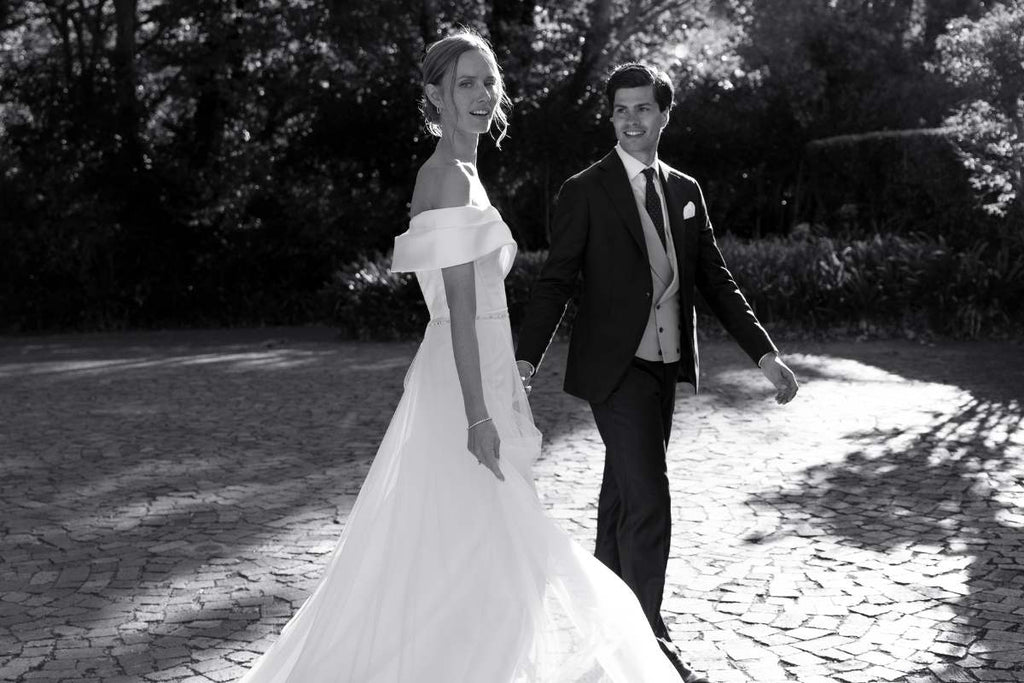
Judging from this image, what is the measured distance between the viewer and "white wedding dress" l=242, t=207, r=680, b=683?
296 cm

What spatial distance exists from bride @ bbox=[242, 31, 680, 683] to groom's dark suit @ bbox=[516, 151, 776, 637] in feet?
1.57

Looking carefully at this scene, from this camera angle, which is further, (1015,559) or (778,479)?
(778,479)

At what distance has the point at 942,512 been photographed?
576 cm

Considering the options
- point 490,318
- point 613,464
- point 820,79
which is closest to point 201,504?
point 613,464

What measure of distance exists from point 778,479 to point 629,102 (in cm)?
356

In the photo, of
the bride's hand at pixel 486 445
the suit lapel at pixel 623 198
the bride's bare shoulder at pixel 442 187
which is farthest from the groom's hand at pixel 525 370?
the bride's bare shoulder at pixel 442 187

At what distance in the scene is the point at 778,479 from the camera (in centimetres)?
659

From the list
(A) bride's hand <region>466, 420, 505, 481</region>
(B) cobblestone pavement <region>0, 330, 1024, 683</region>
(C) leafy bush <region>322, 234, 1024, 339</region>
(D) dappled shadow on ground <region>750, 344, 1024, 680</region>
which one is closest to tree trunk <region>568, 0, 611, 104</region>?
(C) leafy bush <region>322, 234, 1024, 339</region>

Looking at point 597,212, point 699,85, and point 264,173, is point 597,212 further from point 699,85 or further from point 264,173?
point 699,85

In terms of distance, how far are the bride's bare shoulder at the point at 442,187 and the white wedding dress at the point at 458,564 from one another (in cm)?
3

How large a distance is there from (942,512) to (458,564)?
3.59 metres

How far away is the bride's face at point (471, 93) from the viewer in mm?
2973

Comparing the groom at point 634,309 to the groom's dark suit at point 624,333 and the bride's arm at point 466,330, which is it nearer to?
the groom's dark suit at point 624,333

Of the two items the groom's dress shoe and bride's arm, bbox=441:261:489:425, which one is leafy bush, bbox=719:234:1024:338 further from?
bride's arm, bbox=441:261:489:425
